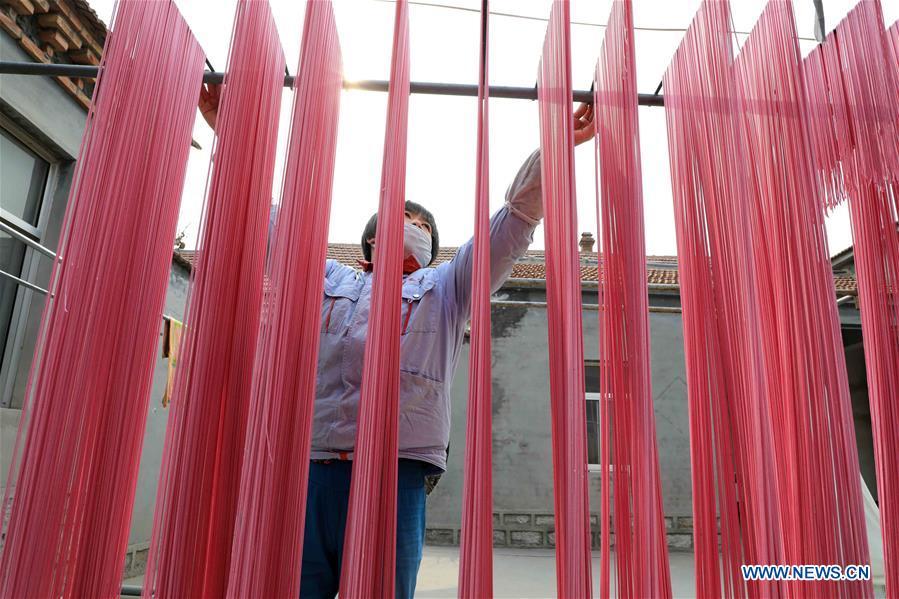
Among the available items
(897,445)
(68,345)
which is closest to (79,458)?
(68,345)

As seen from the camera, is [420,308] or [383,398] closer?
[383,398]

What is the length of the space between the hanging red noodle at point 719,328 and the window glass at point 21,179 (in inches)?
160

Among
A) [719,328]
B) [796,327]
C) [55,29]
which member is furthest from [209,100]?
[55,29]

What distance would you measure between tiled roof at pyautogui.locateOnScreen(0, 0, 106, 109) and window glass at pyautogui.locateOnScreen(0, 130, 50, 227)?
532 millimetres

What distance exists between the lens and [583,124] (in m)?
1.51

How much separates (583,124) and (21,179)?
399cm

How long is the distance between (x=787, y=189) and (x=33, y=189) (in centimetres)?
454

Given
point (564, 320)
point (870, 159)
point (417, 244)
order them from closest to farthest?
1. point (564, 320)
2. point (870, 159)
3. point (417, 244)

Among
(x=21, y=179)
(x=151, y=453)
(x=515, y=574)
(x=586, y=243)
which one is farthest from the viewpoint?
(x=586, y=243)

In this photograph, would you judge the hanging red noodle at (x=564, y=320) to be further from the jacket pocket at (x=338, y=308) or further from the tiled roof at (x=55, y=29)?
the tiled roof at (x=55, y=29)

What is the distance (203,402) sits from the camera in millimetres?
1153

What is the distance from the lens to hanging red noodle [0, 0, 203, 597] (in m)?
1.12

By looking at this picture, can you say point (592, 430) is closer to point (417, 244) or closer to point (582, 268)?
point (582, 268)

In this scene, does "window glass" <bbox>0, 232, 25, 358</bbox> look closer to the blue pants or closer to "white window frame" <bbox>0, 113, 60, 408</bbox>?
"white window frame" <bbox>0, 113, 60, 408</bbox>
